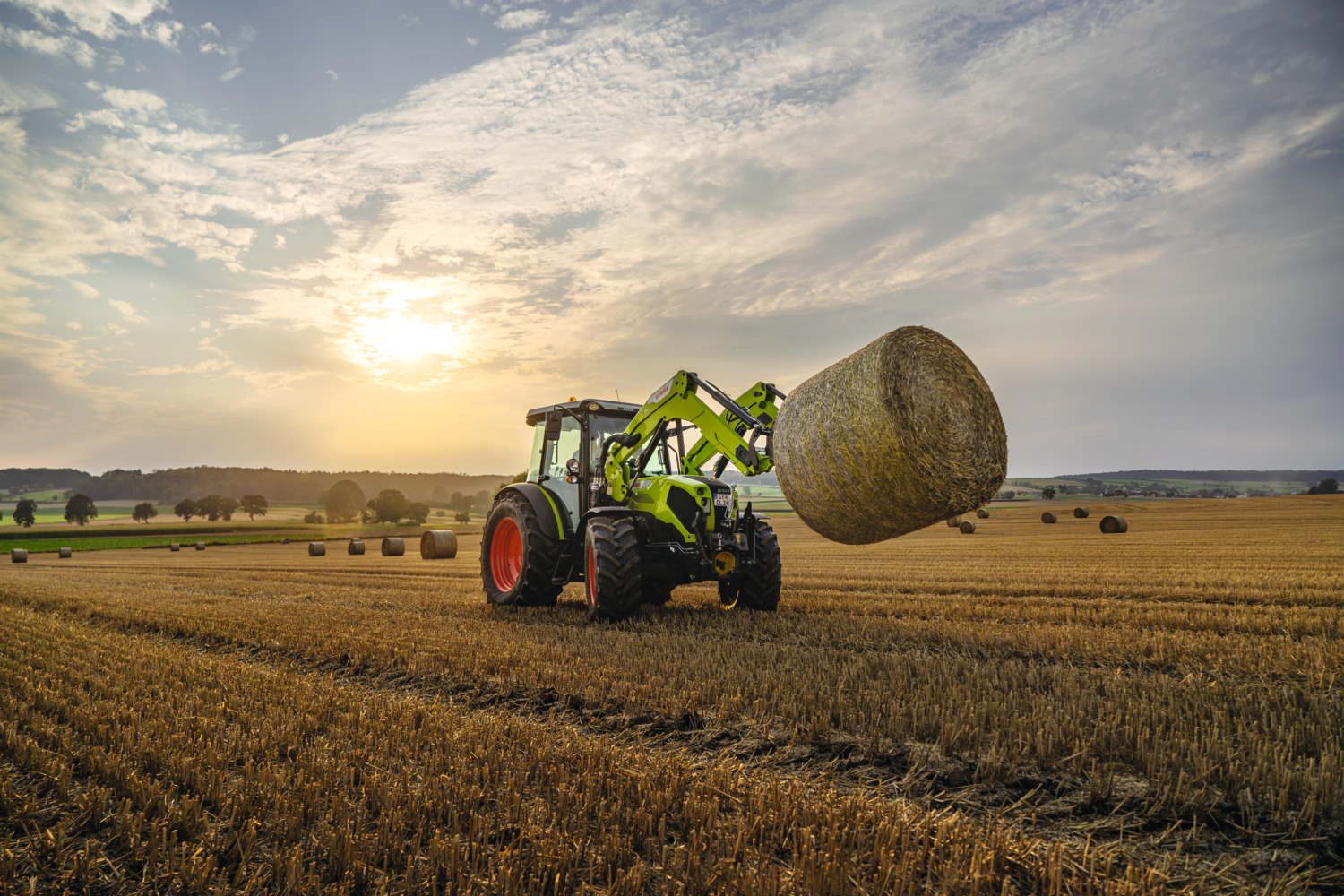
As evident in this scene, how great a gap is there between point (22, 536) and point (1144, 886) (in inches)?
2288

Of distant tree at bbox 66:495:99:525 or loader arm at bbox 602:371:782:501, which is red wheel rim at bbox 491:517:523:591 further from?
distant tree at bbox 66:495:99:525

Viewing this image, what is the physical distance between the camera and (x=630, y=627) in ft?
23.6

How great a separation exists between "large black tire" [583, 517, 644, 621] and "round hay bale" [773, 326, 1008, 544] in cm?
233

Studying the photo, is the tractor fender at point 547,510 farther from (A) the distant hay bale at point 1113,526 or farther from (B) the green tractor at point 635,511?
(A) the distant hay bale at point 1113,526

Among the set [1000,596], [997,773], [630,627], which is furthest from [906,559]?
[997,773]

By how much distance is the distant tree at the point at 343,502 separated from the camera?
66.4 metres

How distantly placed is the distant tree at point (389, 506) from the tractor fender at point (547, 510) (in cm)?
5729

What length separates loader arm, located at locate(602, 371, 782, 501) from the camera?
271 inches

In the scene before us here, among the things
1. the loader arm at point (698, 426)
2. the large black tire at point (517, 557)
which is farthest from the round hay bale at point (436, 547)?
the loader arm at point (698, 426)

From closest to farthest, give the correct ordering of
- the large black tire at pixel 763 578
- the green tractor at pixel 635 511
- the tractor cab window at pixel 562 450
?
the green tractor at pixel 635 511 < the large black tire at pixel 763 578 < the tractor cab window at pixel 562 450

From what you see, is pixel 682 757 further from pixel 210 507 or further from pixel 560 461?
pixel 210 507

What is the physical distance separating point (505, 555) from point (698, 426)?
4.04 m

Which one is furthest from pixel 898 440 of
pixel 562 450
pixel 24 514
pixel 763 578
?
pixel 24 514

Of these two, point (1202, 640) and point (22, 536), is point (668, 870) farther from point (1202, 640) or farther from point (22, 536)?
point (22, 536)
